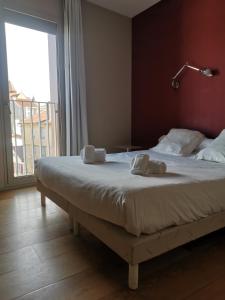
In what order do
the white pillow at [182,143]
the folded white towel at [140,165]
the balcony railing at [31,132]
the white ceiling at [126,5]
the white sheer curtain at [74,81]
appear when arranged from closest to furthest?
the folded white towel at [140,165]
the white pillow at [182,143]
the white sheer curtain at [74,81]
the white ceiling at [126,5]
the balcony railing at [31,132]

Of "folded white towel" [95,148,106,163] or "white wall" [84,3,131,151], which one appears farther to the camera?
"white wall" [84,3,131,151]

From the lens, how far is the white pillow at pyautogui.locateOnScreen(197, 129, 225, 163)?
225cm

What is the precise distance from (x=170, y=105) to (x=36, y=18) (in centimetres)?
227

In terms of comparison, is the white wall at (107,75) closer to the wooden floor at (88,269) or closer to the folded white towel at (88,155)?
the folded white towel at (88,155)

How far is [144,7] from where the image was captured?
3.57 meters

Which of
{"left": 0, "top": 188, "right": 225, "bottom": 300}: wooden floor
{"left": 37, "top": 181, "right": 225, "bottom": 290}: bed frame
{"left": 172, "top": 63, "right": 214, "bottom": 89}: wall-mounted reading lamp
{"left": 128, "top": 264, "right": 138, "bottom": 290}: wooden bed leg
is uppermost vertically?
{"left": 172, "top": 63, "right": 214, "bottom": 89}: wall-mounted reading lamp

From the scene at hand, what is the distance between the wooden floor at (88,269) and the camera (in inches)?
51.1

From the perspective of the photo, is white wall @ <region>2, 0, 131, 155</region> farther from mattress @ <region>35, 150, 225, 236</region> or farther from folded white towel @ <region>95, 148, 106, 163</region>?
mattress @ <region>35, 150, 225, 236</region>

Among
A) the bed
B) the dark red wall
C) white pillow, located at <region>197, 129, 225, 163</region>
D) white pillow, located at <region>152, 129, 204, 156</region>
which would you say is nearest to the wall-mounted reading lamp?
the dark red wall

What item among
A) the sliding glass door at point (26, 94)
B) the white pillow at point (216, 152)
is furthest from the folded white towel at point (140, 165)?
the sliding glass door at point (26, 94)

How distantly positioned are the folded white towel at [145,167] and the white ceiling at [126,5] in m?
2.82

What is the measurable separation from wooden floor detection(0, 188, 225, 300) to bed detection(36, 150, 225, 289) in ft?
0.53

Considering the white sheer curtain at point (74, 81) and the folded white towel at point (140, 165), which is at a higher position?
the white sheer curtain at point (74, 81)

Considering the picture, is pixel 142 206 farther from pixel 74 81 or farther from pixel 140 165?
pixel 74 81
